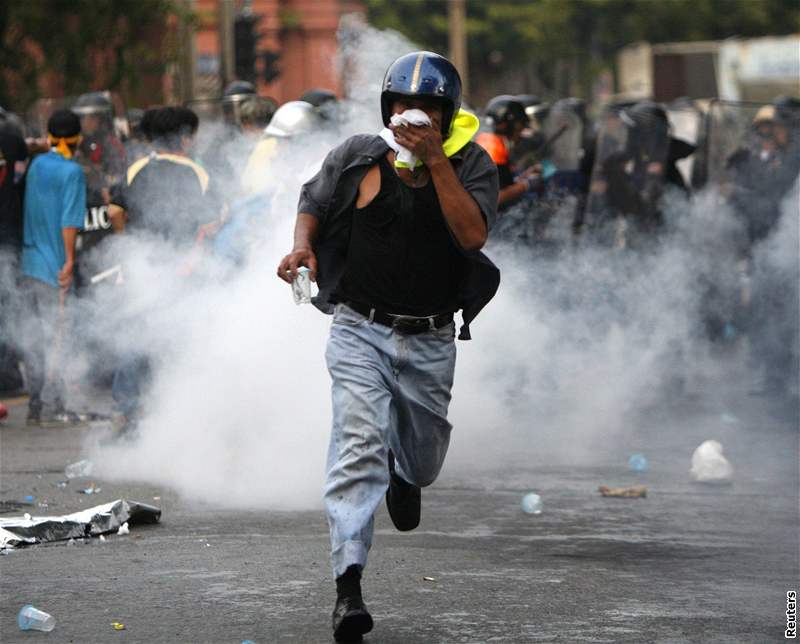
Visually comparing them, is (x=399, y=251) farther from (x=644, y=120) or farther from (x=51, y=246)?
(x=644, y=120)

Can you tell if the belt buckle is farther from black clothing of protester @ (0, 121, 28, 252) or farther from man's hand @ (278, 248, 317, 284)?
black clothing of protester @ (0, 121, 28, 252)

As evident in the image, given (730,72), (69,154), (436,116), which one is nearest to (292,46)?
(730,72)

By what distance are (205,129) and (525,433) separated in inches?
170

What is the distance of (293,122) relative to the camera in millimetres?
9219

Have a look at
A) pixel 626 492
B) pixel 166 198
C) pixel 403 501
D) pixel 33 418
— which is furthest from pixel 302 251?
pixel 33 418

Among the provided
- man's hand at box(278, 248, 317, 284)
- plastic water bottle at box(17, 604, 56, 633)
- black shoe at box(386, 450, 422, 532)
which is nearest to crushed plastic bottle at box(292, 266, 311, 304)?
man's hand at box(278, 248, 317, 284)

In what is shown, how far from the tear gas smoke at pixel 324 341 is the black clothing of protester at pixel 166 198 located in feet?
0.39

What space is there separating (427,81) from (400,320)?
714 millimetres

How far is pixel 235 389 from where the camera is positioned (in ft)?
25.5

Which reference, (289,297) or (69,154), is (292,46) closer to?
(69,154)

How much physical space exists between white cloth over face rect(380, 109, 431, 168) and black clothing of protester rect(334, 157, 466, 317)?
0.21 feet

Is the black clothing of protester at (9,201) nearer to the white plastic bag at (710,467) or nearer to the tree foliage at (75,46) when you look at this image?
the white plastic bag at (710,467)

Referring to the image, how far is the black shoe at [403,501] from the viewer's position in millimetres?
5535

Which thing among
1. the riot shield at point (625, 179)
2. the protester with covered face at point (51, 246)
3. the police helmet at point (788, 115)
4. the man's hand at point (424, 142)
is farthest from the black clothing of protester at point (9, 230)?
the man's hand at point (424, 142)
